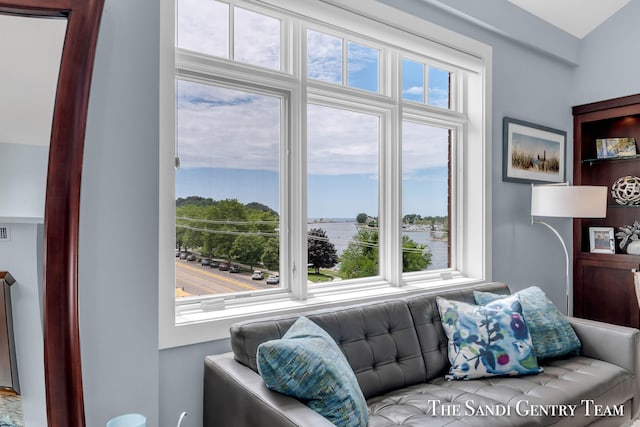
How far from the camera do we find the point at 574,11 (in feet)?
11.5

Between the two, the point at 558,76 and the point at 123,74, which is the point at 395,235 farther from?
the point at 558,76

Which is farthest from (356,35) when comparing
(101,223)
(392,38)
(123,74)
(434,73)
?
(101,223)

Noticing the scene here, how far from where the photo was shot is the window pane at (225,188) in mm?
2121

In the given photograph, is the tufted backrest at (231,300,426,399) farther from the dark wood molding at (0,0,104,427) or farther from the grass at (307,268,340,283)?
the dark wood molding at (0,0,104,427)

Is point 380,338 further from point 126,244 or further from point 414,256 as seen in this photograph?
point 126,244

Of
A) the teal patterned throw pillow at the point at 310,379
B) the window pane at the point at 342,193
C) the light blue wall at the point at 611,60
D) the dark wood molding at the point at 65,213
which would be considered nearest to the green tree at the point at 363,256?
the window pane at the point at 342,193

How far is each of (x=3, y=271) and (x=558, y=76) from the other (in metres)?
4.13

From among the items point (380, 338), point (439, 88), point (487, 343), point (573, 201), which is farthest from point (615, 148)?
point (380, 338)

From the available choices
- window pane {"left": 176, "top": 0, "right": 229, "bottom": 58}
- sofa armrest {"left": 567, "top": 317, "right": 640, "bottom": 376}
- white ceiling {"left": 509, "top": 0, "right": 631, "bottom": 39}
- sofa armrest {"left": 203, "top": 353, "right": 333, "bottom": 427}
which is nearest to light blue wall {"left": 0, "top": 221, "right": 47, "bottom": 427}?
sofa armrest {"left": 203, "top": 353, "right": 333, "bottom": 427}

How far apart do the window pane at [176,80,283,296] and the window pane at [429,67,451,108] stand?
131 centimetres

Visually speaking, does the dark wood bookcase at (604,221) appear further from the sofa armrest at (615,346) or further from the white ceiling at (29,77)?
the white ceiling at (29,77)

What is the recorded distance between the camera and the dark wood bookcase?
11.5 ft

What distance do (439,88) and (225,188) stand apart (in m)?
1.87

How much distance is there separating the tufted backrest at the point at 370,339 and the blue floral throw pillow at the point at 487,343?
19 centimetres
